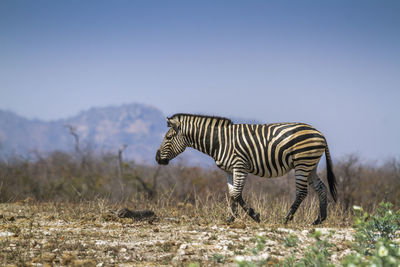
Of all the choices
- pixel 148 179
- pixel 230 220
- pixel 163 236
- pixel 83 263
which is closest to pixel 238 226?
pixel 230 220

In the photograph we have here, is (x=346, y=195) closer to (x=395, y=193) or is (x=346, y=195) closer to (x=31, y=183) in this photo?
(x=395, y=193)

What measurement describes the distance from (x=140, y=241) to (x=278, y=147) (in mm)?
3724

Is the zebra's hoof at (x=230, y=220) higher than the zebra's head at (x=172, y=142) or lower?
lower

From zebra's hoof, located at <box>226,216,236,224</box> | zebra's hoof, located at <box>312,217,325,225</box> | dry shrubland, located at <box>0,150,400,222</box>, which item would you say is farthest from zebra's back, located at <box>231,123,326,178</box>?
dry shrubland, located at <box>0,150,400,222</box>

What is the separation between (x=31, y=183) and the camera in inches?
980

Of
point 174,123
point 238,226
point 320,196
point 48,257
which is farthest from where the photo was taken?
point 174,123

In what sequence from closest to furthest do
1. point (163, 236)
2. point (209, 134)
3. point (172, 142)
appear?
1. point (163, 236)
2. point (209, 134)
3. point (172, 142)

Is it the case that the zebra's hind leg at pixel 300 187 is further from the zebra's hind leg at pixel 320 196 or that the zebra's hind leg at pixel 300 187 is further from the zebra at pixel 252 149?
the zebra's hind leg at pixel 320 196

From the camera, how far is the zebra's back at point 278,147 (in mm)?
9781

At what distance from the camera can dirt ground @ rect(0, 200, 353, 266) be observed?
6602mm

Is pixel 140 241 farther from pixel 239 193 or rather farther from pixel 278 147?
pixel 278 147

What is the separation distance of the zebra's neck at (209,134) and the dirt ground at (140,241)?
63.0 inches

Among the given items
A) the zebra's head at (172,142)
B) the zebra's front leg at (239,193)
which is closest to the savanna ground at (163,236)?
the zebra's front leg at (239,193)

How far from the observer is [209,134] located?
10672 mm
